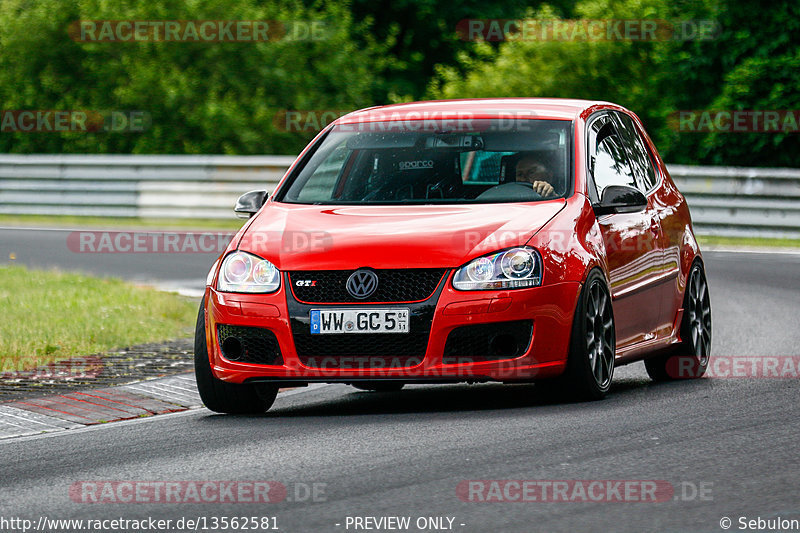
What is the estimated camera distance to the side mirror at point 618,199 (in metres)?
9.29

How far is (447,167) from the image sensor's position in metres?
9.59

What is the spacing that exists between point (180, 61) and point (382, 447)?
26.4m

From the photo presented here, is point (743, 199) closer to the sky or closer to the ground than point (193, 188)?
closer to the sky

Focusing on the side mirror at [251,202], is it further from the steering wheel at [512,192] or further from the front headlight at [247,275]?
the steering wheel at [512,192]

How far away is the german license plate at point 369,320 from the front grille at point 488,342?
268mm
